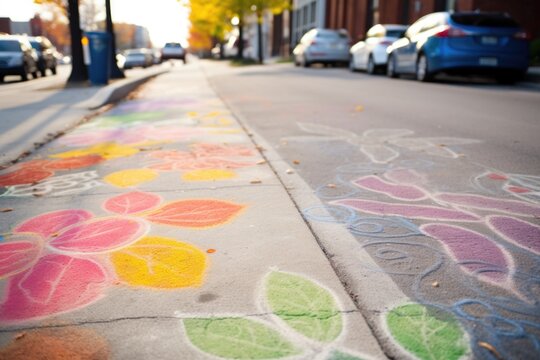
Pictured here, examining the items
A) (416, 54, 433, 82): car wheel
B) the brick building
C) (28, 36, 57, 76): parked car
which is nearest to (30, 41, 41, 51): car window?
(28, 36, 57, 76): parked car

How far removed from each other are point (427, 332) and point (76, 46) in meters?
15.5

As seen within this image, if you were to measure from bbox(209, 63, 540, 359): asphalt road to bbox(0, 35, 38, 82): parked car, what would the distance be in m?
14.5

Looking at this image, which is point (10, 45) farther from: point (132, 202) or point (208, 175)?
point (132, 202)

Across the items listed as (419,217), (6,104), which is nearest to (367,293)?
(419,217)

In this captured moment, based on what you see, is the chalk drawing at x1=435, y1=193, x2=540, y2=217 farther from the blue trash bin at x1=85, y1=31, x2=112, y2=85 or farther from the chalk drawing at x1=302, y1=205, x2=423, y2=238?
the blue trash bin at x1=85, y1=31, x2=112, y2=85

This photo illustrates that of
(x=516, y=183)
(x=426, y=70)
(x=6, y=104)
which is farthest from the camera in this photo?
(x=426, y=70)

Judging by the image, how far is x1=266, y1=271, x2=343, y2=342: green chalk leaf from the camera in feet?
5.95

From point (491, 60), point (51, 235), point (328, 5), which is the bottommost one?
point (51, 235)

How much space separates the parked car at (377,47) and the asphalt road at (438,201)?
870cm

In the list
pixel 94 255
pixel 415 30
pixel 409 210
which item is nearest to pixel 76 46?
pixel 415 30

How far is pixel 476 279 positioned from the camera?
7.13 feet

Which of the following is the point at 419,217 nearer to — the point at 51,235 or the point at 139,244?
the point at 139,244

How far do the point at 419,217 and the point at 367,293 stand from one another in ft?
3.62

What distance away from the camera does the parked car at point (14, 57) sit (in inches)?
733
